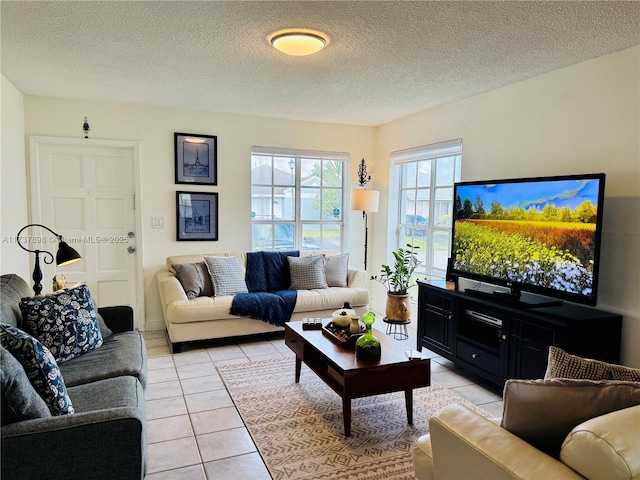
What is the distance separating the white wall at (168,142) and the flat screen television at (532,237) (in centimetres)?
232

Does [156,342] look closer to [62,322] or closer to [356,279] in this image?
[62,322]

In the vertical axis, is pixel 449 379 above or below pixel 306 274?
below

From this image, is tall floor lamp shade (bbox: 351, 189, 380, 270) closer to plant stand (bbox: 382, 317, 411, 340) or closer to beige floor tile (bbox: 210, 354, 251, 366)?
plant stand (bbox: 382, 317, 411, 340)

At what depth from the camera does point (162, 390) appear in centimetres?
312

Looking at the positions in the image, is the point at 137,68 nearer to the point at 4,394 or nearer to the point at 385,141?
the point at 4,394

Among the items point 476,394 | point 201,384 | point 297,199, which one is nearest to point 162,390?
point 201,384

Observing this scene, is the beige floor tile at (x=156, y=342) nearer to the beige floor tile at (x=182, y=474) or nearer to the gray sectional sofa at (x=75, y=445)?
the beige floor tile at (x=182, y=474)

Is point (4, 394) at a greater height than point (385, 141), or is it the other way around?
point (385, 141)

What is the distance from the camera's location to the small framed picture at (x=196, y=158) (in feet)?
15.2

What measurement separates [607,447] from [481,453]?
0.34 meters

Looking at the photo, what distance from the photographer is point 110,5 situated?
7.30 feet

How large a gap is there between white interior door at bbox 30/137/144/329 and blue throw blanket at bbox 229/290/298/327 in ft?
4.07

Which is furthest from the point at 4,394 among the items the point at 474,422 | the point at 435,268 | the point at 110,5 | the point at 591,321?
the point at 435,268

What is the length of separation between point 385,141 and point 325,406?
3485 millimetres
